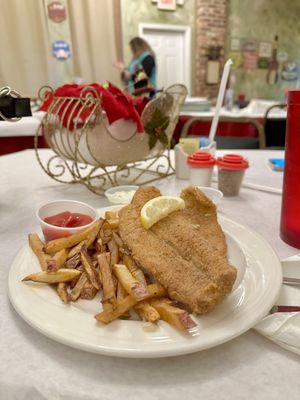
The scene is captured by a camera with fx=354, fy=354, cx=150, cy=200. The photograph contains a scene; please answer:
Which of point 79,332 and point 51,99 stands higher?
point 51,99

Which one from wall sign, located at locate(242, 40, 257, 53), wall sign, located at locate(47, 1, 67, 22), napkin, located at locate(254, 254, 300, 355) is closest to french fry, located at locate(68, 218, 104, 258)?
napkin, located at locate(254, 254, 300, 355)

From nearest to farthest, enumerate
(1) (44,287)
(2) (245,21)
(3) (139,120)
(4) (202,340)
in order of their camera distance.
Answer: (4) (202,340) < (1) (44,287) < (3) (139,120) < (2) (245,21)

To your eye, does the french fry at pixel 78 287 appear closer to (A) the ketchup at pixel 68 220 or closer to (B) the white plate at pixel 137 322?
(B) the white plate at pixel 137 322

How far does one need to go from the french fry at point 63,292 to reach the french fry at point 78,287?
11mm

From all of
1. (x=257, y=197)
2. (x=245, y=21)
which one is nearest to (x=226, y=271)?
(x=257, y=197)

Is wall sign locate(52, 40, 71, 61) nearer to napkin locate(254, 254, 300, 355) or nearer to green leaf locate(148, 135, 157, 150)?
green leaf locate(148, 135, 157, 150)

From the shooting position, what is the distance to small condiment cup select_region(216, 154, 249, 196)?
3.96ft

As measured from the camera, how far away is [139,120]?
3.91 ft

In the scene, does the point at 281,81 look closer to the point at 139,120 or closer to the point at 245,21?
the point at 245,21

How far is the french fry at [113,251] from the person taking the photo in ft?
2.19

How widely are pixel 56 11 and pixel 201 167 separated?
16.4 ft

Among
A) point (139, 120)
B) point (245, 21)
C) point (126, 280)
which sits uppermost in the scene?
point (245, 21)

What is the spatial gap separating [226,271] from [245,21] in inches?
298

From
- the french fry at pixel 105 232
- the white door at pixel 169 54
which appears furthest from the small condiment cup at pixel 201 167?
the white door at pixel 169 54
